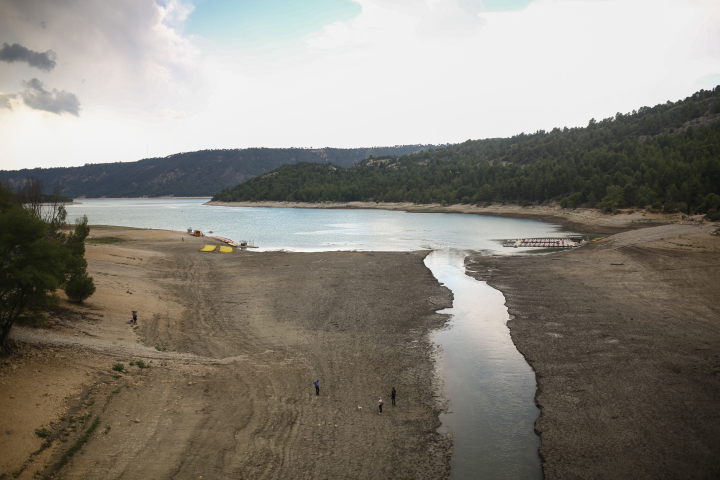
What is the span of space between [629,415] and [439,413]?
266 inches

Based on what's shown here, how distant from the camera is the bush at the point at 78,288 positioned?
23.0 metres

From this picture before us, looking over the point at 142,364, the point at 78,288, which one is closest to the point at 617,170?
the point at 78,288

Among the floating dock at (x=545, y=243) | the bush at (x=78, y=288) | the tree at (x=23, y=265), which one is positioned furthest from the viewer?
the floating dock at (x=545, y=243)

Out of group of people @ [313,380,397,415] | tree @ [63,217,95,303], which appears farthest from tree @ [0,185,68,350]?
group of people @ [313,380,397,415]

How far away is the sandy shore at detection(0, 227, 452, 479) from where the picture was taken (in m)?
12.3

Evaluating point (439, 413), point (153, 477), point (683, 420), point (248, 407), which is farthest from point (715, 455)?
point (153, 477)

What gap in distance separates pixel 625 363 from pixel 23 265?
81.6ft

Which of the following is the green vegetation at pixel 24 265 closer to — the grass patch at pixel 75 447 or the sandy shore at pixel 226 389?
the sandy shore at pixel 226 389

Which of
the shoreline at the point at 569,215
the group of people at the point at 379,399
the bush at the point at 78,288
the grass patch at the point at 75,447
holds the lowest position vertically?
the group of people at the point at 379,399

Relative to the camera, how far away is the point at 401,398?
55.3 feet

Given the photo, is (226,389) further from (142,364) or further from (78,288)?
(78,288)

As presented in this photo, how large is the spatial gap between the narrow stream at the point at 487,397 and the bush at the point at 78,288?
19757mm

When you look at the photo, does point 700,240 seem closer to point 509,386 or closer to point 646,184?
point 509,386

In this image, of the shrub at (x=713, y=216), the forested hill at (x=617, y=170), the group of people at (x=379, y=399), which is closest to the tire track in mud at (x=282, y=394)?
the group of people at (x=379, y=399)
